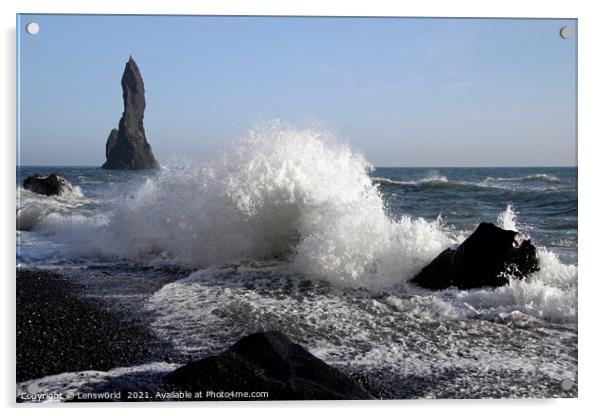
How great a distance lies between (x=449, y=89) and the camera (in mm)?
3635

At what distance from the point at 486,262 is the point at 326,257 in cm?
120

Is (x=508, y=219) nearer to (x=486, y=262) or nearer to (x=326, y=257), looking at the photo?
(x=486, y=262)

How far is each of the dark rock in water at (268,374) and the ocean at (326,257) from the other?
0.58 feet

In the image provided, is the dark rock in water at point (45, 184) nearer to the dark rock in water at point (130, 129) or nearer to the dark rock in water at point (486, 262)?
the dark rock in water at point (130, 129)

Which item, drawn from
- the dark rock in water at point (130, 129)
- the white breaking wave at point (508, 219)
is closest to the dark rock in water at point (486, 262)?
the white breaking wave at point (508, 219)

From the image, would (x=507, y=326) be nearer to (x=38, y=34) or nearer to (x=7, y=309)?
(x=7, y=309)

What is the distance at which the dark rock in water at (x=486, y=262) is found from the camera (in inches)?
157

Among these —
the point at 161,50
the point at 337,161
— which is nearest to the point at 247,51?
the point at 161,50

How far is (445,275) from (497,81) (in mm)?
1431

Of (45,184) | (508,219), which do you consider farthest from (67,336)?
(508,219)

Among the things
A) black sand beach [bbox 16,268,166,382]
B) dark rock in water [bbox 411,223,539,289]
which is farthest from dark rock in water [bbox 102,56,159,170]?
dark rock in water [bbox 411,223,539,289]

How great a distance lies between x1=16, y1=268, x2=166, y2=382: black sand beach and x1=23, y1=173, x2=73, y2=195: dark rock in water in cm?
57

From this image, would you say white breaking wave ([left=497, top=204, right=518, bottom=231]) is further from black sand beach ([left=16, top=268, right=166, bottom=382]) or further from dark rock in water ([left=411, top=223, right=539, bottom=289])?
black sand beach ([left=16, top=268, right=166, bottom=382])

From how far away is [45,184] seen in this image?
400cm
